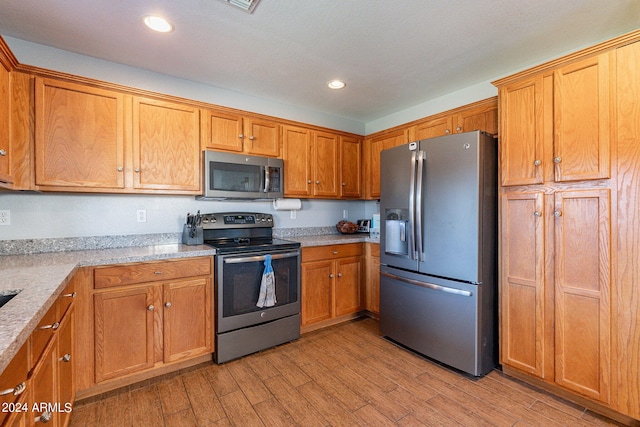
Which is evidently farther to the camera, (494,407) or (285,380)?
(285,380)

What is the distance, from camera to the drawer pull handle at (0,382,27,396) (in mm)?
788

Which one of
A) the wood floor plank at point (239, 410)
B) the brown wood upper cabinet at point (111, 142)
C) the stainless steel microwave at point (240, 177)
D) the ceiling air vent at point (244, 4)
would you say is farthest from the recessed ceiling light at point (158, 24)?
the wood floor plank at point (239, 410)

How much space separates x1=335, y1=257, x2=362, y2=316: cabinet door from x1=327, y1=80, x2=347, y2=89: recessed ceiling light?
1.76 m

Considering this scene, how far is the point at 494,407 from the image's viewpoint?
187cm

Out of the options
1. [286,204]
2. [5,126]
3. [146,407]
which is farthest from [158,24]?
[146,407]

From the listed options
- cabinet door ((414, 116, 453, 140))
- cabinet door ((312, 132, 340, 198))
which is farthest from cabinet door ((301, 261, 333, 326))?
cabinet door ((414, 116, 453, 140))

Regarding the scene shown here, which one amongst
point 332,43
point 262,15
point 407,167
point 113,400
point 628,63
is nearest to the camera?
A: point 628,63

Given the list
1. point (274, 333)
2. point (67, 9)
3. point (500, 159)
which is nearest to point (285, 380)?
point (274, 333)

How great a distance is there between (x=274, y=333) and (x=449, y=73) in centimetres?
277

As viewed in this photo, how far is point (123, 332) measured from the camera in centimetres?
204

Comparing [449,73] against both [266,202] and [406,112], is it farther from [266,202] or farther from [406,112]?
A: [266,202]

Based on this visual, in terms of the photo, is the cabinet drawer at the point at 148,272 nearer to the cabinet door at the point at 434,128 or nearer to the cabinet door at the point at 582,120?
the cabinet door at the point at 434,128

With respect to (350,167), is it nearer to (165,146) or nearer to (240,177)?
(240,177)

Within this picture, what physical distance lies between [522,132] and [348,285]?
2.11 m
